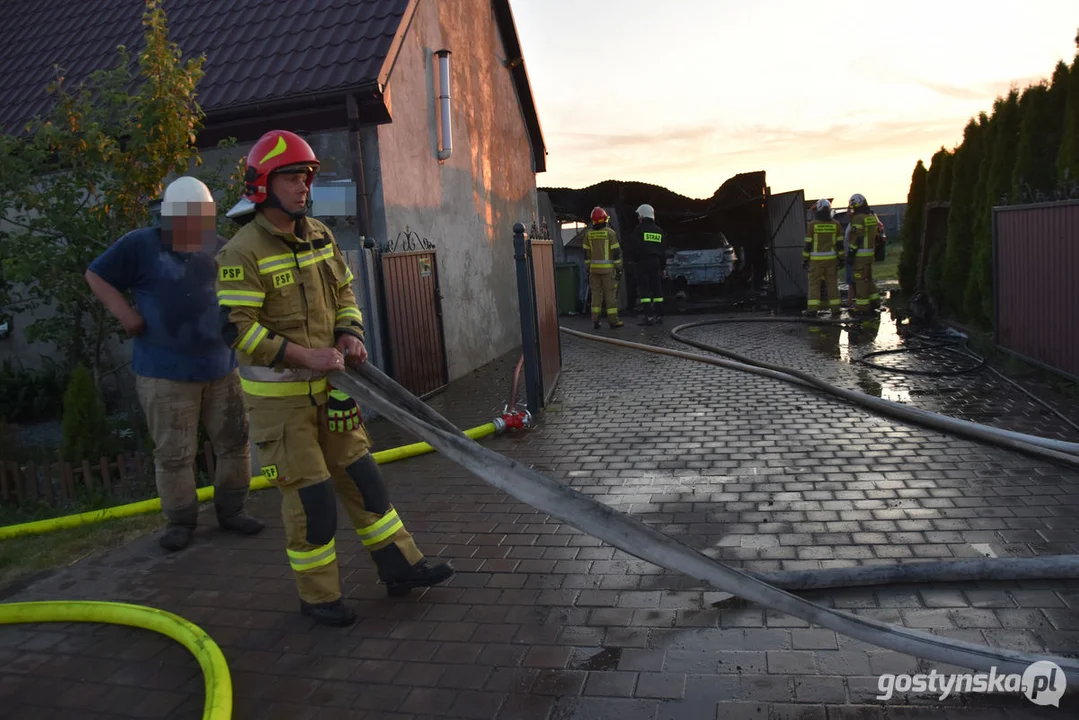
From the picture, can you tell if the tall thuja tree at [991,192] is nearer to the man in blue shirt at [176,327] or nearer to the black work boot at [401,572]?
the black work boot at [401,572]

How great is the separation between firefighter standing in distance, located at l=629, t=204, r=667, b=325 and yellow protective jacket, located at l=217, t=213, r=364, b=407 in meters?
11.1

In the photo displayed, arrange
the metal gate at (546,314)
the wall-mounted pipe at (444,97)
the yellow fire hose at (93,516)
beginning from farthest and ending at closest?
the wall-mounted pipe at (444,97)
the metal gate at (546,314)
the yellow fire hose at (93,516)

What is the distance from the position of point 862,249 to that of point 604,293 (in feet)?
14.5

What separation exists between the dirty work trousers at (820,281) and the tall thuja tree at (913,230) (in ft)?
7.32

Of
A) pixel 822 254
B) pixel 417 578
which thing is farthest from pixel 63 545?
pixel 822 254

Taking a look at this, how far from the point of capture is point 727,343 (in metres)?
12.3

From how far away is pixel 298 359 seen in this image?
353cm

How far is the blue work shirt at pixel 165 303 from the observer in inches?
183

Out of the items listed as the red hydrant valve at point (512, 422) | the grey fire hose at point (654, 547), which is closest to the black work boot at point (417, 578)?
the grey fire hose at point (654, 547)

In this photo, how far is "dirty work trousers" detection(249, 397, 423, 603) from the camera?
362 cm

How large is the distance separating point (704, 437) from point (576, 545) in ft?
8.44

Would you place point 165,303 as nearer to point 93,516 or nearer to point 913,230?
point 93,516

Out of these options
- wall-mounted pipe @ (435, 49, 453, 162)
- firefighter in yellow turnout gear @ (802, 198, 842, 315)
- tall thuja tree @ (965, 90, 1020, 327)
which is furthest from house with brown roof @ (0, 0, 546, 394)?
tall thuja tree @ (965, 90, 1020, 327)

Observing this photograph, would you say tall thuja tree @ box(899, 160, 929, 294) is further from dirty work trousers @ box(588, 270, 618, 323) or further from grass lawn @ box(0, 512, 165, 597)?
grass lawn @ box(0, 512, 165, 597)
